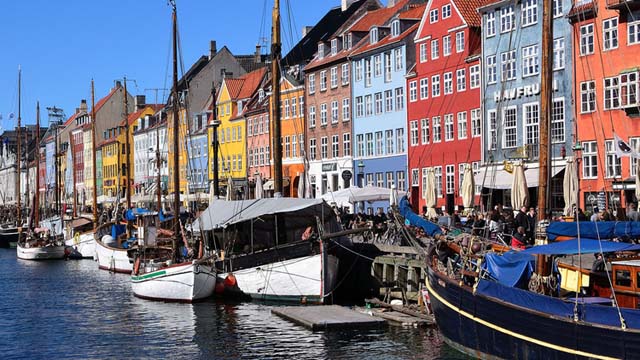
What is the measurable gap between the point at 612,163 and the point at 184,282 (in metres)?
20.9

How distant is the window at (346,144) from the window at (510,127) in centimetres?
1984

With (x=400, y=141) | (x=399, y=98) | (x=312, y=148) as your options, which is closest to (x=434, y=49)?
(x=399, y=98)

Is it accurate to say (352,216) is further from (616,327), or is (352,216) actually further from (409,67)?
(616,327)

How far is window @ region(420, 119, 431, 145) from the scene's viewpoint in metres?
62.8

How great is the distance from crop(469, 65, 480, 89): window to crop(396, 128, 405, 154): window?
8789mm

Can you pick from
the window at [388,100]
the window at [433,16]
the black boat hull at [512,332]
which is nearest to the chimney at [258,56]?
the window at [388,100]

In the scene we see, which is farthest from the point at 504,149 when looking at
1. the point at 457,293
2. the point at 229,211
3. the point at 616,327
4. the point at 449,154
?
the point at 616,327

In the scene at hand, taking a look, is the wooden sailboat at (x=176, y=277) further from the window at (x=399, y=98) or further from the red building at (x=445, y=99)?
the window at (x=399, y=98)

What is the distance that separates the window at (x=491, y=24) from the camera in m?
55.5

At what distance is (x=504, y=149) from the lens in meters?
54.1

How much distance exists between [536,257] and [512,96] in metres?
32.0

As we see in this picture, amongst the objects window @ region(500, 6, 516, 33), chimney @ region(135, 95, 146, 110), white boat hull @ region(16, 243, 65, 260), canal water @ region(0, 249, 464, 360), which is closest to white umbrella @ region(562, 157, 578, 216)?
canal water @ region(0, 249, 464, 360)

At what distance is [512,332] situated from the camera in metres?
21.2

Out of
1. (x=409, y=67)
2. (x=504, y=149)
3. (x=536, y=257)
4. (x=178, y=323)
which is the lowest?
(x=178, y=323)
